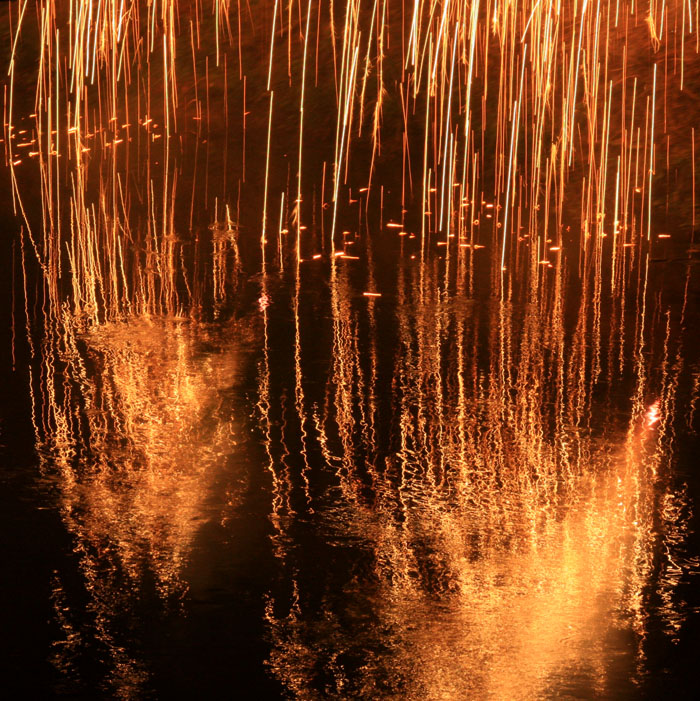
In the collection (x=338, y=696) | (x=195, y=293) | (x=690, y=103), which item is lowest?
(x=338, y=696)

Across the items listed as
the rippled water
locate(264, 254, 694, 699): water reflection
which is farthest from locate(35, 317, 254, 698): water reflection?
locate(264, 254, 694, 699): water reflection

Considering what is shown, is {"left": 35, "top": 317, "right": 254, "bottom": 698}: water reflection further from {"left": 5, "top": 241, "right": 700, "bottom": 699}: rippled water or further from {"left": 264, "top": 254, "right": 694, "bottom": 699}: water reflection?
{"left": 264, "top": 254, "right": 694, "bottom": 699}: water reflection

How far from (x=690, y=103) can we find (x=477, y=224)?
3.12m

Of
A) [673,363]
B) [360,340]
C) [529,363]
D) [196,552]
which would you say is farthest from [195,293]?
[196,552]

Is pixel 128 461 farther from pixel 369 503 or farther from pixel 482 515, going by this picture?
pixel 482 515

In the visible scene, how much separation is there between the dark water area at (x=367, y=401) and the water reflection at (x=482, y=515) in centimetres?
2

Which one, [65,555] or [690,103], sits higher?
[690,103]

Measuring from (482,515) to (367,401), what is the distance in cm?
144

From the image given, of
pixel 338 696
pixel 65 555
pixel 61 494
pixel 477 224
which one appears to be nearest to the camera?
pixel 338 696

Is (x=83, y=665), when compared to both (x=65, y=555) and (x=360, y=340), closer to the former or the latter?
(x=65, y=555)

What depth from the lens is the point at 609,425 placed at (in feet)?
20.3

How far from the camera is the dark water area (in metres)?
4.21

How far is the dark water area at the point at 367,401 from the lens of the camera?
166 inches

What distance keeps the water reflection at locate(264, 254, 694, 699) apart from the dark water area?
0.02 m
